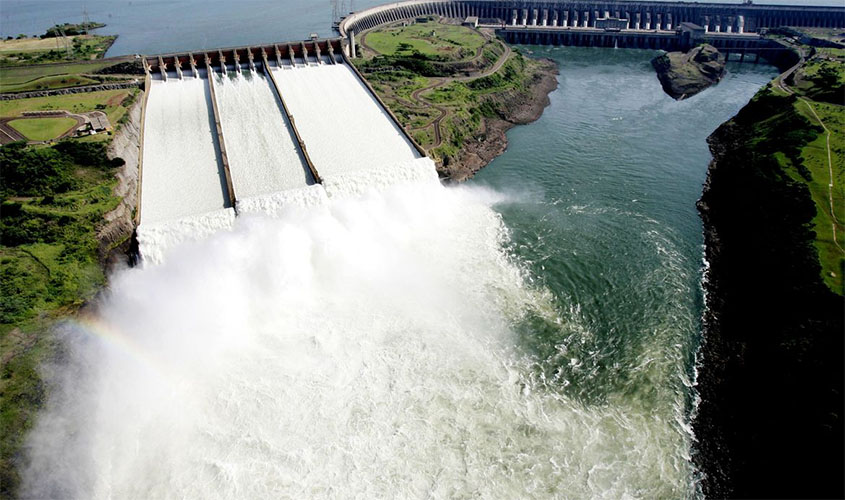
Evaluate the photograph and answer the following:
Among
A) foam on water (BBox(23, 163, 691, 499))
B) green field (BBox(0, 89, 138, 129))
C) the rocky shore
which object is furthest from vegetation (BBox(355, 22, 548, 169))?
green field (BBox(0, 89, 138, 129))

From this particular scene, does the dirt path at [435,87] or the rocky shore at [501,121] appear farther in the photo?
the dirt path at [435,87]

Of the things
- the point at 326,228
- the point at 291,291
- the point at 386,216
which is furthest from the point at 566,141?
the point at 291,291

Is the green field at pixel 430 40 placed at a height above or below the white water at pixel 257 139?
above

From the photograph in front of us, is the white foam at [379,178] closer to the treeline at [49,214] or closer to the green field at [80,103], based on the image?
the treeline at [49,214]

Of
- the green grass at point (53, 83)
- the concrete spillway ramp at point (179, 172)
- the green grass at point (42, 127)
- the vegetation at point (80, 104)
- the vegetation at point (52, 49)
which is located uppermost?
the vegetation at point (52, 49)

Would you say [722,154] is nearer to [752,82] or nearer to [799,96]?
[799,96]

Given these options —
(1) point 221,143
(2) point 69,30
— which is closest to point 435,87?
(1) point 221,143

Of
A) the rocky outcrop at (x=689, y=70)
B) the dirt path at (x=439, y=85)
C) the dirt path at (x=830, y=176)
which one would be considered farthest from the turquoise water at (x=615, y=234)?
the dirt path at (x=830, y=176)
